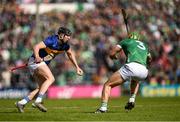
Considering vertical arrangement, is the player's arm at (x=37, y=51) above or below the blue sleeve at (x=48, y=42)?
below

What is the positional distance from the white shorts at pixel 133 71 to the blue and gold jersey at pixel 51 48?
1.91m

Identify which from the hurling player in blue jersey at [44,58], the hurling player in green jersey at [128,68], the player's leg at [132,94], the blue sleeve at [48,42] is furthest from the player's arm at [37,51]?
the player's leg at [132,94]

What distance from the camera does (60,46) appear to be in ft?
62.4

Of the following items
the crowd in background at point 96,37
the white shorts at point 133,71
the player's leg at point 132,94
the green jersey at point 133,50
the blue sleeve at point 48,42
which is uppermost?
the crowd in background at point 96,37

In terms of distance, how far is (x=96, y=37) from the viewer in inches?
1398

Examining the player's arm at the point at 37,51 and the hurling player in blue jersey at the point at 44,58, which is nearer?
the player's arm at the point at 37,51

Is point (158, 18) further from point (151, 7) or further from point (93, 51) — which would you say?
point (93, 51)

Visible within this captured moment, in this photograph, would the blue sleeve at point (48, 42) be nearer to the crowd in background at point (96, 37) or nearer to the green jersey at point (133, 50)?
the green jersey at point (133, 50)

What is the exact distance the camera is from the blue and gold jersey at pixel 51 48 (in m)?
18.8

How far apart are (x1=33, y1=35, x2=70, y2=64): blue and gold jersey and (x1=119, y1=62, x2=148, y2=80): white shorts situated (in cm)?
191

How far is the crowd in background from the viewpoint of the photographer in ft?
113

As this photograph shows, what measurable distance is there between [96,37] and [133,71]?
17.4 m

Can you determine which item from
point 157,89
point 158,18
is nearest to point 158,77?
point 157,89

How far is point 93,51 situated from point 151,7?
476cm
